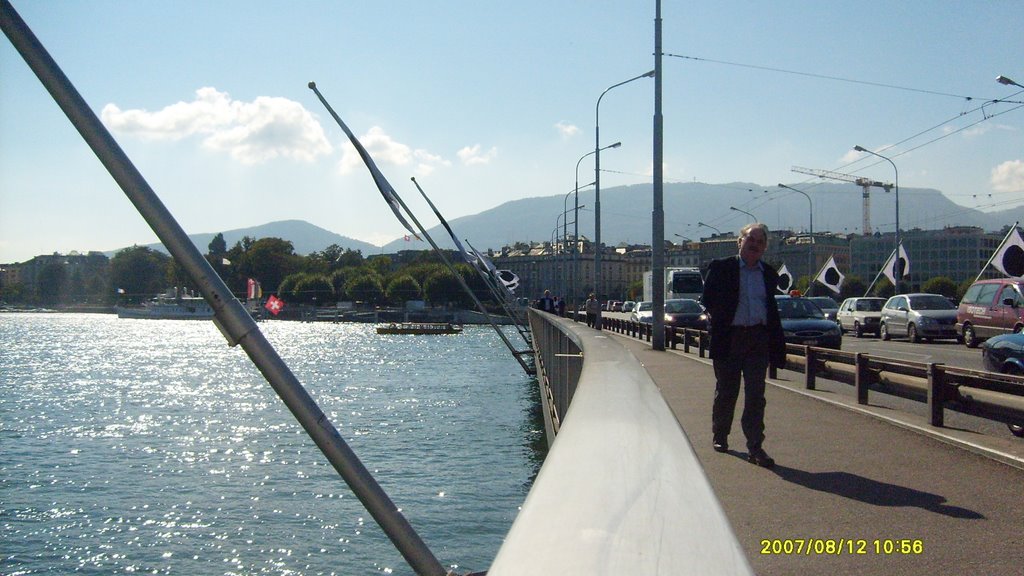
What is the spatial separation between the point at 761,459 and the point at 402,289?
483 ft

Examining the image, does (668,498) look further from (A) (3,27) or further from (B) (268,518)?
(B) (268,518)

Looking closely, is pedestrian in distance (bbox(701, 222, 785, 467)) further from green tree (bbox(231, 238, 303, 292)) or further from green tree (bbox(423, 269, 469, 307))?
green tree (bbox(231, 238, 303, 292))

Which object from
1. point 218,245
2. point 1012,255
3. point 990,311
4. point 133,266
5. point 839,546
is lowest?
point 839,546

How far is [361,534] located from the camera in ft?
48.4

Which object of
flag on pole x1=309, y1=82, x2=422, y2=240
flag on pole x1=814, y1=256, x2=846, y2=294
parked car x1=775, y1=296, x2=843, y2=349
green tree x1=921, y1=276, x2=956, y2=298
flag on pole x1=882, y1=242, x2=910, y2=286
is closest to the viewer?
flag on pole x1=309, y1=82, x2=422, y2=240

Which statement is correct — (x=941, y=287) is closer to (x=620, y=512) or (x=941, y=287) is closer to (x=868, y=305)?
(x=868, y=305)

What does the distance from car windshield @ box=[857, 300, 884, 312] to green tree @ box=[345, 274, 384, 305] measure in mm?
118507

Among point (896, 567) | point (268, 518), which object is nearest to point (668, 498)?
point (896, 567)

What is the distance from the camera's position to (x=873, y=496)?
5926 mm

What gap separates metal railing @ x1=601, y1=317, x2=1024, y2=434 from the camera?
802cm

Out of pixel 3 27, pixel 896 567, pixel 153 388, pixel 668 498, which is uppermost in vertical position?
pixel 3 27

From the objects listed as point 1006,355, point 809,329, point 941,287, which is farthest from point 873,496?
point 941,287

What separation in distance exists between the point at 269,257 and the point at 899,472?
522ft

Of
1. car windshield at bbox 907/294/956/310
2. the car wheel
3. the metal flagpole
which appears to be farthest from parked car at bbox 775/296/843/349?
the metal flagpole
